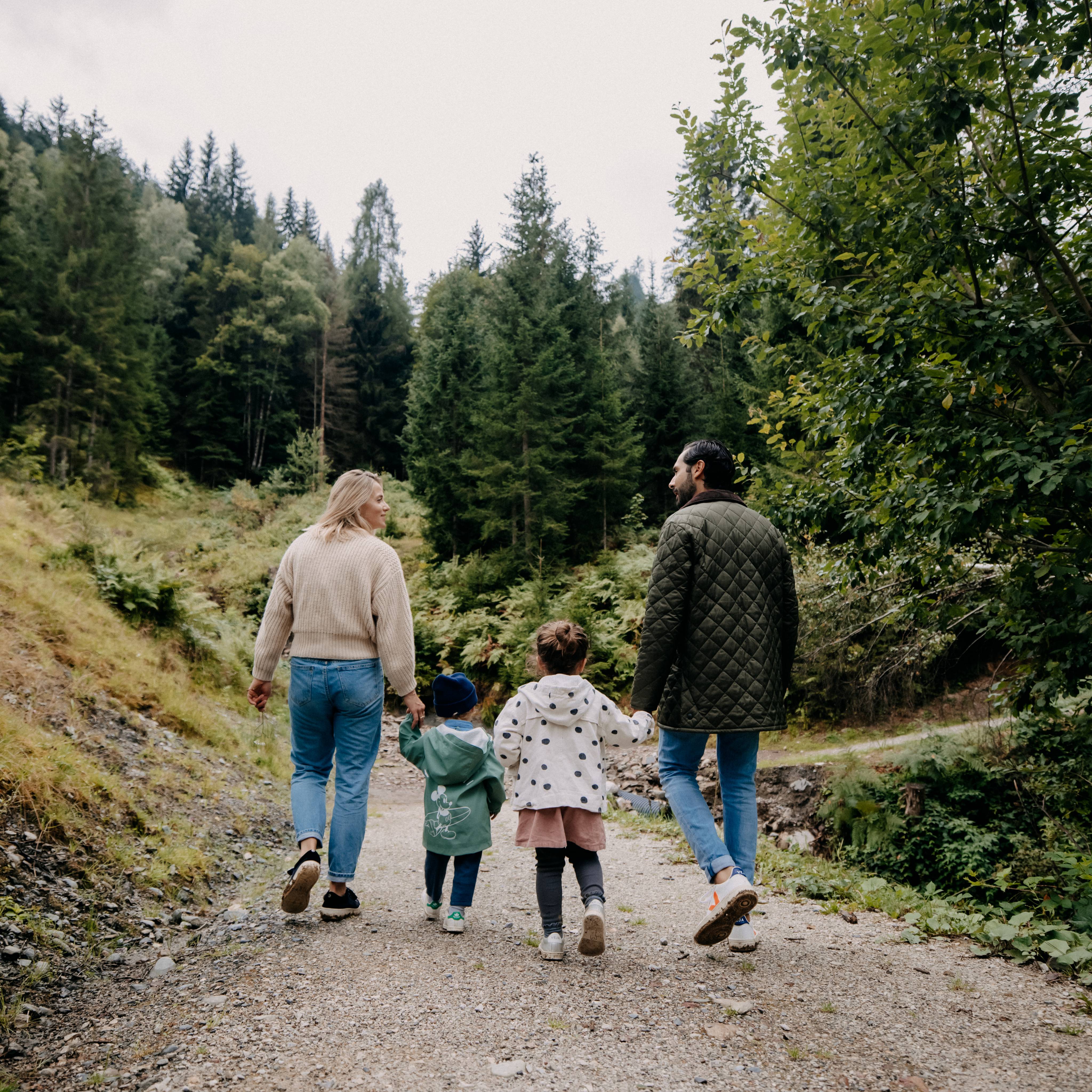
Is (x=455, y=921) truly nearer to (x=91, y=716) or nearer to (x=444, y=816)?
(x=444, y=816)

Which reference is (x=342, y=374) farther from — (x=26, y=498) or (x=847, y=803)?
(x=847, y=803)

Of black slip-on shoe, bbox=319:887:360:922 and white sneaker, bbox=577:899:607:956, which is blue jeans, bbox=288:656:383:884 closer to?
black slip-on shoe, bbox=319:887:360:922

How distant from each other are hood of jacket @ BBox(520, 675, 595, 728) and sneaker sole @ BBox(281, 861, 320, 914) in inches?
49.0

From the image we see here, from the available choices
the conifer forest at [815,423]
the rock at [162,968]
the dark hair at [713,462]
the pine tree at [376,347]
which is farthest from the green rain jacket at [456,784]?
the pine tree at [376,347]

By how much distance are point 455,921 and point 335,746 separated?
1077 mm

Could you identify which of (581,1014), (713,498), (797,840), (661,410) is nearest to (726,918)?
(581,1014)

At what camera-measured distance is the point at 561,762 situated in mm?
3254

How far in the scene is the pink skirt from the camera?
314 cm

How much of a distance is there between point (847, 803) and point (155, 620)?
8593mm

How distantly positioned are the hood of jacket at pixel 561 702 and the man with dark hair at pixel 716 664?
0.24m

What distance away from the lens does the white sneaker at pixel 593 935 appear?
2973mm

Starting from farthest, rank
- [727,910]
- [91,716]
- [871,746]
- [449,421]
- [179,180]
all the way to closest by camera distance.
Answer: [179,180], [449,421], [871,746], [91,716], [727,910]

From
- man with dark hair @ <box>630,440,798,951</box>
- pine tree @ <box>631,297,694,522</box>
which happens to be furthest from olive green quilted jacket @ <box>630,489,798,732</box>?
pine tree @ <box>631,297,694,522</box>

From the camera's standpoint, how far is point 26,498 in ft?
43.2
